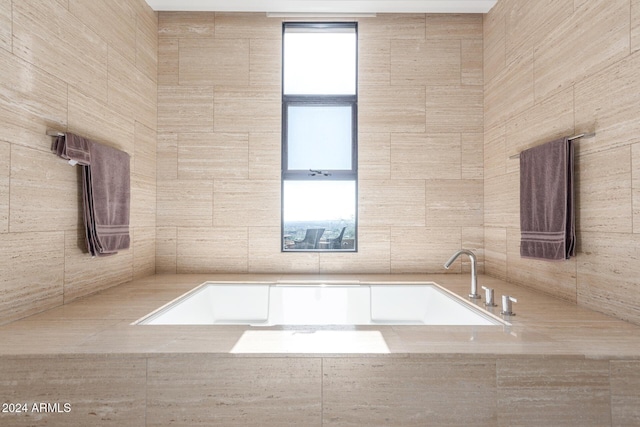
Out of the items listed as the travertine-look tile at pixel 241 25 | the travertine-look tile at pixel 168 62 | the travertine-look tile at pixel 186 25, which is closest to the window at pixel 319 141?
the travertine-look tile at pixel 241 25

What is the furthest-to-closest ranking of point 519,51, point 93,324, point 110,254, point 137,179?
1. point 137,179
2. point 519,51
3. point 110,254
4. point 93,324

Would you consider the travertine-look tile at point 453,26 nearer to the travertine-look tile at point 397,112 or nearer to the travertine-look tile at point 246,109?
the travertine-look tile at point 397,112

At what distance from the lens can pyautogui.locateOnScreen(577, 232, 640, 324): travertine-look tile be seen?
1.48 meters

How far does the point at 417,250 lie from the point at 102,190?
206cm

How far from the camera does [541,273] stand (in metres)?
2.08

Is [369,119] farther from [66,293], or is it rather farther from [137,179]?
[66,293]

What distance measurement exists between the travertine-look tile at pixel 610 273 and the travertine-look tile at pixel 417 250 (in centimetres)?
100

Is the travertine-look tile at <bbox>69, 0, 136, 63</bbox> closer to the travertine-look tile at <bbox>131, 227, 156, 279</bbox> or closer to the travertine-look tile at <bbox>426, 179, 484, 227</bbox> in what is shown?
the travertine-look tile at <bbox>131, 227, 156, 279</bbox>

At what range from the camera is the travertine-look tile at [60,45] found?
1.55m

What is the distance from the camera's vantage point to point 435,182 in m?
2.71

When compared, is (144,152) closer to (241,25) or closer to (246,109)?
(246,109)

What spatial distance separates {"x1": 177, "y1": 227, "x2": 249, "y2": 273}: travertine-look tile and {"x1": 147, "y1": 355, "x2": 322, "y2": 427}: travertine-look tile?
1.53 metres

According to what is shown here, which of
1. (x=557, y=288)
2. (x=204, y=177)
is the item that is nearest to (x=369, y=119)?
(x=204, y=177)

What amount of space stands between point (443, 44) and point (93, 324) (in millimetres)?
2789
